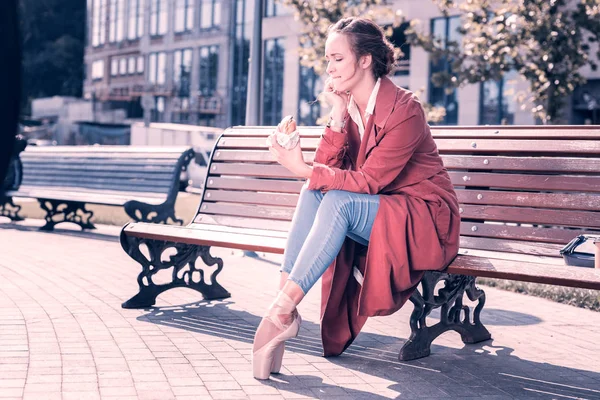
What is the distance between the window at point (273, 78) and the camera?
1678 inches

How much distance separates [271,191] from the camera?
18.1ft

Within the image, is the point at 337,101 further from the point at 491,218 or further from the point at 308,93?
the point at 308,93

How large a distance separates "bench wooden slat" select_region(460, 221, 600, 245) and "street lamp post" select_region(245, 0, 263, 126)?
5.63m

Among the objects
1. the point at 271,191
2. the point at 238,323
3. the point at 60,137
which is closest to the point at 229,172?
the point at 271,191

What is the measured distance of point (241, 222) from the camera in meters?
5.64

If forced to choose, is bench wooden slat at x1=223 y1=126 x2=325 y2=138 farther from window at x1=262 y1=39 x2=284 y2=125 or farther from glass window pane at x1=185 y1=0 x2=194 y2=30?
glass window pane at x1=185 y1=0 x2=194 y2=30

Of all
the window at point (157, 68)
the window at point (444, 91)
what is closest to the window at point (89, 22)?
the window at point (157, 68)

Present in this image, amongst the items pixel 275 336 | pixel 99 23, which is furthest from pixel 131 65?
pixel 275 336

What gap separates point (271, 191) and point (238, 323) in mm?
965

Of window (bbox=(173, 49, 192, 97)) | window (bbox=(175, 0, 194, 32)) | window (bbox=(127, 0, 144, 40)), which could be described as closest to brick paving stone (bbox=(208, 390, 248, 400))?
window (bbox=(173, 49, 192, 97))

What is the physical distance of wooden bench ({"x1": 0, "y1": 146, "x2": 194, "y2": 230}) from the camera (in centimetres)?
945

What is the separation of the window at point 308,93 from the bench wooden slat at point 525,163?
118ft

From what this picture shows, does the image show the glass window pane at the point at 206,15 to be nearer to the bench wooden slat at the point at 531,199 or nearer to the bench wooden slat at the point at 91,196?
the bench wooden slat at the point at 91,196

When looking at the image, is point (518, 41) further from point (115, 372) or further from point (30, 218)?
point (115, 372)
